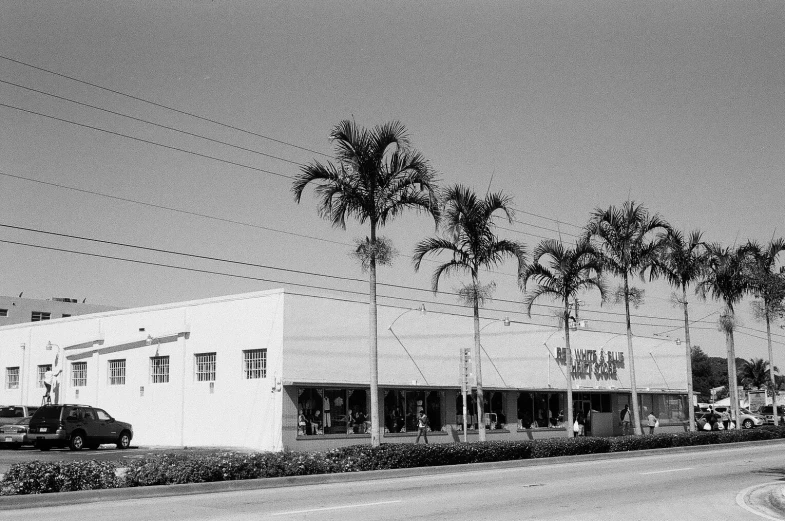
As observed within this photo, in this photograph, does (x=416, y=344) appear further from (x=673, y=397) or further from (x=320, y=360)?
(x=673, y=397)

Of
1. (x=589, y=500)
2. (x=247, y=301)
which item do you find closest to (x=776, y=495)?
(x=589, y=500)

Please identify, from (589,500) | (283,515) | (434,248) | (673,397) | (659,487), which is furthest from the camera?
(673,397)

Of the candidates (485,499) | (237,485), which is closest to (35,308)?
(237,485)

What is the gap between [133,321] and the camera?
124 feet

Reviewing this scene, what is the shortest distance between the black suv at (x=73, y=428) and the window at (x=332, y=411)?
7231mm

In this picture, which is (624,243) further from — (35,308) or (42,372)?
(35,308)

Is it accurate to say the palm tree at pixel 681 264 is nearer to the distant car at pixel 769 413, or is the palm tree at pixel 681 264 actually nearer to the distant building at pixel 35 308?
the distant car at pixel 769 413

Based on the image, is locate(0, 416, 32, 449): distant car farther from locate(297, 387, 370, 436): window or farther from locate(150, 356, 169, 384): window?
locate(297, 387, 370, 436): window

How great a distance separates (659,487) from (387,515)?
773cm

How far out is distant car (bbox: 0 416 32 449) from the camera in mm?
34125

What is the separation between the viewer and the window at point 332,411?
32875 millimetres

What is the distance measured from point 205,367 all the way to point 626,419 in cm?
2495

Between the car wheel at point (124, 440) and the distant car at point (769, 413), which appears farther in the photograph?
the distant car at point (769, 413)

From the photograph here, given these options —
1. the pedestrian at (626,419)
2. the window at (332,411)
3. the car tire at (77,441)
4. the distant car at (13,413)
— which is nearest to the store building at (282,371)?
the window at (332,411)
